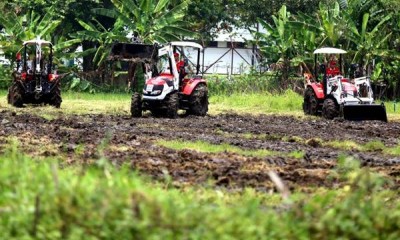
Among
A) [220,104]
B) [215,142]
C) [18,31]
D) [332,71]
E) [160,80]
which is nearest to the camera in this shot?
[215,142]

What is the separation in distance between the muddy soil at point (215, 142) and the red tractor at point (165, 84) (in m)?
0.47

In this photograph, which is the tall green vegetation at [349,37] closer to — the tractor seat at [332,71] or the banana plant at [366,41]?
the banana plant at [366,41]

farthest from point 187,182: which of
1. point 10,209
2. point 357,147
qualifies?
point 357,147

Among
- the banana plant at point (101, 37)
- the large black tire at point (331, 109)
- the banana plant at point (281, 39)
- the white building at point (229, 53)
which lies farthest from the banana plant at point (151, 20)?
the white building at point (229, 53)

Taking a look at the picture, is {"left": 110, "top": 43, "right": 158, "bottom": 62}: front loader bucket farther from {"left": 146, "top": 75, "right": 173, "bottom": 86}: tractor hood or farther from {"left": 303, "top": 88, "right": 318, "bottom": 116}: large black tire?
{"left": 303, "top": 88, "right": 318, "bottom": 116}: large black tire

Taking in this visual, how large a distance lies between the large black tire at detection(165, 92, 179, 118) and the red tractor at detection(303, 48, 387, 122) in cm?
484

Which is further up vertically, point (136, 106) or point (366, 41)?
point (366, 41)

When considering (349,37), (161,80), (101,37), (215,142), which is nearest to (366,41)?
(349,37)

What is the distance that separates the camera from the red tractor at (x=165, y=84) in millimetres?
25219

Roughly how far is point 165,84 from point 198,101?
1.61 m

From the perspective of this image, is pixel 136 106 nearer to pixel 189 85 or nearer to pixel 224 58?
pixel 189 85

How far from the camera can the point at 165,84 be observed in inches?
990

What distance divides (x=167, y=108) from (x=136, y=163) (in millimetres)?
13215

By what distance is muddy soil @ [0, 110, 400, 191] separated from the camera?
11203 millimetres
